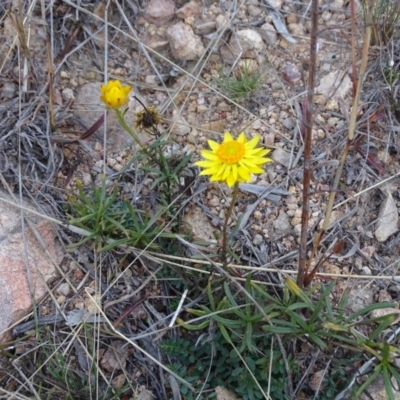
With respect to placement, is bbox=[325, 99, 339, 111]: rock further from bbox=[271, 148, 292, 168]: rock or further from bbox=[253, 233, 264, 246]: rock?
bbox=[253, 233, 264, 246]: rock

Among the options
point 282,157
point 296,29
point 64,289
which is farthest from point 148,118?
point 296,29

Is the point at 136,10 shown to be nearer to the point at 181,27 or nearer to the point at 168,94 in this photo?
the point at 181,27

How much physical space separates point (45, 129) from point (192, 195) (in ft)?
2.03

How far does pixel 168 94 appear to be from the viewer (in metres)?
2.30

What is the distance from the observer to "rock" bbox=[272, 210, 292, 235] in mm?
2025

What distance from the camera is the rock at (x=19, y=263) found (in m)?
1.88

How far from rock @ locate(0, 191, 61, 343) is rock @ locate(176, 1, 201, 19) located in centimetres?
103

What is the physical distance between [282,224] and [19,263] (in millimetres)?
897

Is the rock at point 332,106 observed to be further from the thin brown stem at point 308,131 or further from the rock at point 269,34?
the thin brown stem at point 308,131

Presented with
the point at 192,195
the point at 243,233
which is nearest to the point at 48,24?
the point at 192,195

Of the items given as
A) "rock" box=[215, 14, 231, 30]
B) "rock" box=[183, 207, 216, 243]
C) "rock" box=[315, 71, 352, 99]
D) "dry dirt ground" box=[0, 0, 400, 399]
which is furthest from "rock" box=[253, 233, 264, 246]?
"rock" box=[215, 14, 231, 30]

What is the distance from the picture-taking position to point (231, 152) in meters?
1.66

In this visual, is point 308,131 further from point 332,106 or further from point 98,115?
point 98,115

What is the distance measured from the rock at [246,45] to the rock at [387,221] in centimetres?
80
